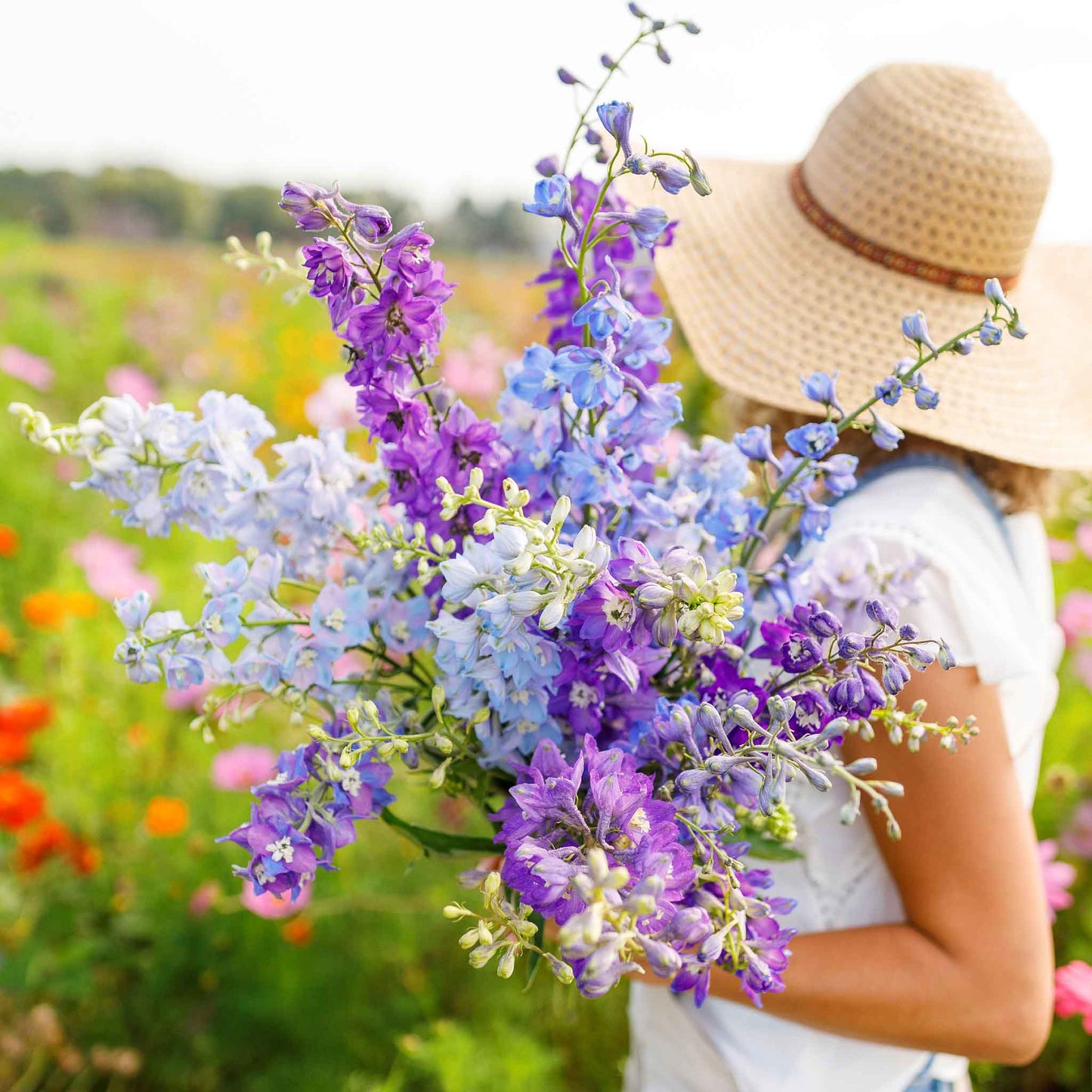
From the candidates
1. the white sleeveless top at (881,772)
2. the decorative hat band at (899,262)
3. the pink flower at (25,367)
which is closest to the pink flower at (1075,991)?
the white sleeveless top at (881,772)

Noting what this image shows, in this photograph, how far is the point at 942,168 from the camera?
0.89 m

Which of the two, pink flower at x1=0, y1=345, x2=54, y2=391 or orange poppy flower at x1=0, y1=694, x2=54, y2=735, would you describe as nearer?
orange poppy flower at x1=0, y1=694, x2=54, y2=735

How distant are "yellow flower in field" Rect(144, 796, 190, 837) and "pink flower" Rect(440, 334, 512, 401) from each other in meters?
1.25

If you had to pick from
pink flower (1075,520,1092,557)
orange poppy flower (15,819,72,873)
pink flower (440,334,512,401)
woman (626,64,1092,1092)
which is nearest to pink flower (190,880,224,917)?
orange poppy flower (15,819,72,873)

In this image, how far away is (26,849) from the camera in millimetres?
1567

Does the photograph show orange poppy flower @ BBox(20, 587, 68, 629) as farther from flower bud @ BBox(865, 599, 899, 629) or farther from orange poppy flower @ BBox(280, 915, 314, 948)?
flower bud @ BBox(865, 599, 899, 629)

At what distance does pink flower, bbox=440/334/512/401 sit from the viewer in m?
2.41

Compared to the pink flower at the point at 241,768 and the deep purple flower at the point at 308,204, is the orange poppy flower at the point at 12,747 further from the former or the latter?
the deep purple flower at the point at 308,204

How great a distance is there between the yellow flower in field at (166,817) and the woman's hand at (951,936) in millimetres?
1182

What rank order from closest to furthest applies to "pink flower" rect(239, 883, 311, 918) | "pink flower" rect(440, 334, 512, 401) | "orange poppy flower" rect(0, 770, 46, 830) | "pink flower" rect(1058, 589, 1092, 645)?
"pink flower" rect(239, 883, 311, 918), "orange poppy flower" rect(0, 770, 46, 830), "pink flower" rect(1058, 589, 1092, 645), "pink flower" rect(440, 334, 512, 401)

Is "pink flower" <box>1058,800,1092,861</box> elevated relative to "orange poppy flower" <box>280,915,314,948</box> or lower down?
elevated

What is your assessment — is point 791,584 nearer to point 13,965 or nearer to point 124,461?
point 124,461

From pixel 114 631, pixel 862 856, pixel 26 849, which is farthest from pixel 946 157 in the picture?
pixel 114 631

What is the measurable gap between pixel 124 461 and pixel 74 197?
871 cm
